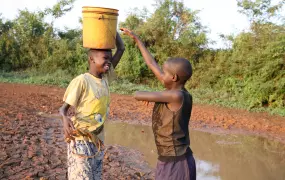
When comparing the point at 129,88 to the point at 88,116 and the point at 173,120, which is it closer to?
the point at 88,116

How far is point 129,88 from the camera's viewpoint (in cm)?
1221

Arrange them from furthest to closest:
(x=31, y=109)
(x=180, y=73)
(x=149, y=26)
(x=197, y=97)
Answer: (x=149, y=26), (x=197, y=97), (x=31, y=109), (x=180, y=73)

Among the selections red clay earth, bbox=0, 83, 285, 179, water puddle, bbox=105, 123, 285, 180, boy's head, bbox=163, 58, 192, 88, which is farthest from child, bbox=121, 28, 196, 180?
water puddle, bbox=105, 123, 285, 180

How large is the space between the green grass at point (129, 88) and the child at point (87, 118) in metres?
8.18

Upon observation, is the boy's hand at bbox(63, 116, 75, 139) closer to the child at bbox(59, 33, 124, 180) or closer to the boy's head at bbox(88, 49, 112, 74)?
the child at bbox(59, 33, 124, 180)

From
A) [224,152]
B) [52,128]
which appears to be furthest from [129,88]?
[224,152]

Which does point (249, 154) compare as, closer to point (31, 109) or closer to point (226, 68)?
point (31, 109)

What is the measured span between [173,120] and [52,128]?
468 cm

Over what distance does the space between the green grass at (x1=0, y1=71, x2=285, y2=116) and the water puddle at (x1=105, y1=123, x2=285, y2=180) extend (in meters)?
3.23

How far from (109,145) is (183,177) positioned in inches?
147

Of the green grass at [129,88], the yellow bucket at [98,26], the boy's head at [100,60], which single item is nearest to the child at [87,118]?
the boy's head at [100,60]

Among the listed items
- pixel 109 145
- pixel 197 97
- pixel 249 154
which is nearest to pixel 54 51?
pixel 197 97

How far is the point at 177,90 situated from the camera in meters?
2.22

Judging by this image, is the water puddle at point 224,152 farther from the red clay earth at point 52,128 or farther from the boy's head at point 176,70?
the boy's head at point 176,70
